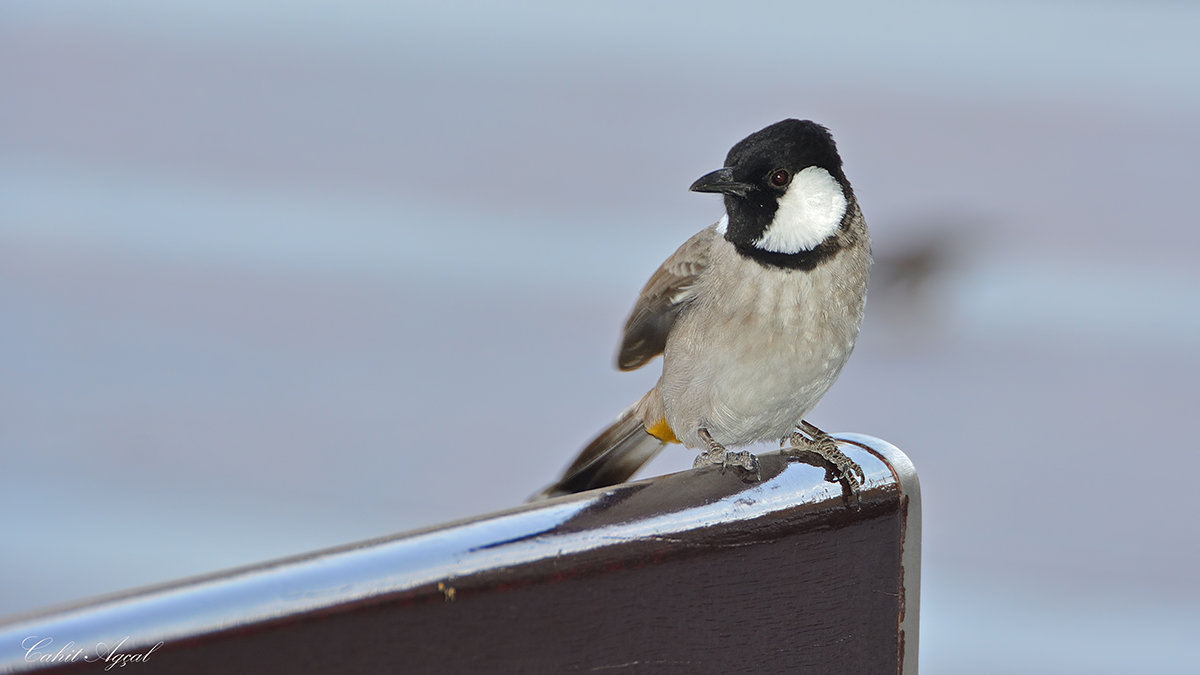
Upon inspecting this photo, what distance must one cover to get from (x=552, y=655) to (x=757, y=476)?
0.69 ft

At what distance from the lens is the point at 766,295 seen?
1062 mm

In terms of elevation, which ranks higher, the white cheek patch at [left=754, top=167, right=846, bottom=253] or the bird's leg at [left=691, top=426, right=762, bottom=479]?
the white cheek patch at [left=754, top=167, right=846, bottom=253]

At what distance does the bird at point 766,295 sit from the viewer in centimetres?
102

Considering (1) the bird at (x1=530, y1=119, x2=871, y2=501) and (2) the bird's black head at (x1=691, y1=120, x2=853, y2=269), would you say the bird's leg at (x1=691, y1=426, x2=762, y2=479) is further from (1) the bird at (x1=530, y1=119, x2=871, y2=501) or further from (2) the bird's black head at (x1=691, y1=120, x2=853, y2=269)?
(2) the bird's black head at (x1=691, y1=120, x2=853, y2=269)

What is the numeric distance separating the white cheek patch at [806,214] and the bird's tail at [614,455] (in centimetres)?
33

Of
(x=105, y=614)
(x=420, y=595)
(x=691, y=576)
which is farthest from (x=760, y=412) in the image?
(x=105, y=614)

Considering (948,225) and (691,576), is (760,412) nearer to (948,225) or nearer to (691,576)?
(691,576)

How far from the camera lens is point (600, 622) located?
1.91ft

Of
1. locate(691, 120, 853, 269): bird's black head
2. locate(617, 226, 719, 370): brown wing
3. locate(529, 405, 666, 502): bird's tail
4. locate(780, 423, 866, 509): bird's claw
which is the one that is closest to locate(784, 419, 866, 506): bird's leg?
locate(780, 423, 866, 509): bird's claw

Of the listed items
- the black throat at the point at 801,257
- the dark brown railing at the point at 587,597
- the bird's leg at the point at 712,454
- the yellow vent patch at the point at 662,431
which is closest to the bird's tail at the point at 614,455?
the yellow vent patch at the point at 662,431

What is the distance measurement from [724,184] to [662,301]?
Answer: 244mm

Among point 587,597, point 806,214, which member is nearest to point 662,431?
point 806,214

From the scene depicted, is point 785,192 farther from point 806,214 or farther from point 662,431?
point 662,431

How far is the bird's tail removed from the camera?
129 cm
